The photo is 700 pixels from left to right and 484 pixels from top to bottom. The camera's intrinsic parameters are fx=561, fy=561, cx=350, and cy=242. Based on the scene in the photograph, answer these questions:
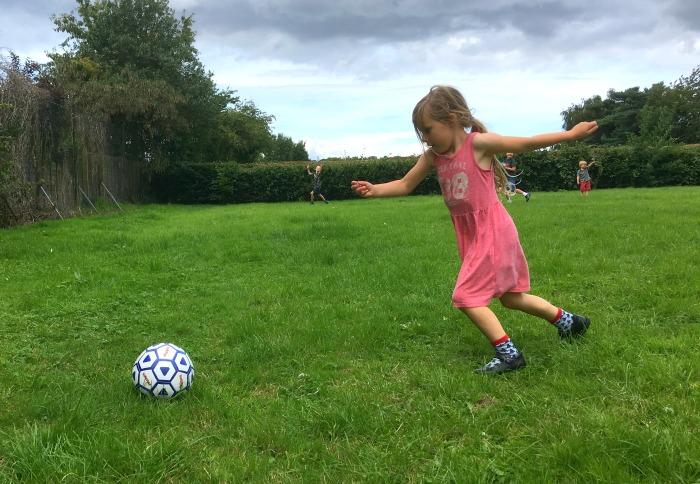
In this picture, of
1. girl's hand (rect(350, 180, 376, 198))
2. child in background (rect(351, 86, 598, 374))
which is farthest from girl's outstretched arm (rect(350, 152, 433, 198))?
child in background (rect(351, 86, 598, 374))

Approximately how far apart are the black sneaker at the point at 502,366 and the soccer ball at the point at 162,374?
1853 mm

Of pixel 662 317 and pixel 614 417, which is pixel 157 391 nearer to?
pixel 614 417

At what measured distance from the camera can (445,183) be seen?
12.8ft

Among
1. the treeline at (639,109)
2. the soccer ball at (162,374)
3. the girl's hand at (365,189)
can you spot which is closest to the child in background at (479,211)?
the girl's hand at (365,189)

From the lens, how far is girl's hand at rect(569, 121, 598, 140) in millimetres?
3518

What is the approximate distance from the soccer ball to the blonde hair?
2197 millimetres

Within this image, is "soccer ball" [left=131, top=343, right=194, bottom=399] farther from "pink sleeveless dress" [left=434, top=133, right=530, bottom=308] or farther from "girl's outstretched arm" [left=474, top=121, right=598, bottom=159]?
"girl's outstretched arm" [left=474, top=121, right=598, bottom=159]

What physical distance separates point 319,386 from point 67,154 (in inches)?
587

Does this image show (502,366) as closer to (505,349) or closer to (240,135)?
(505,349)

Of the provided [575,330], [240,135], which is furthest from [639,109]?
[575,330]

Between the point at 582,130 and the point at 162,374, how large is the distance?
9.91 ft

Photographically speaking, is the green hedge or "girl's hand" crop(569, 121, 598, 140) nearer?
"girl's hand" crop(569, 121, 598, 140)

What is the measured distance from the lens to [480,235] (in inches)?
148

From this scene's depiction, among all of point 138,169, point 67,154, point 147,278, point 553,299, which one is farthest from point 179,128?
point 553,299
